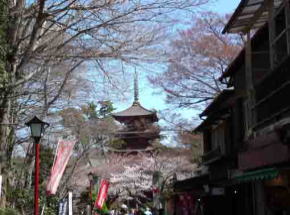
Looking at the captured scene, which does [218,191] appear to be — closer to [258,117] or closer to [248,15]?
[258,117]

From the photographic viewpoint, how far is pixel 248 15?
1491 cm

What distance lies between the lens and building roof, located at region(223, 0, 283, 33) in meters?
13.7

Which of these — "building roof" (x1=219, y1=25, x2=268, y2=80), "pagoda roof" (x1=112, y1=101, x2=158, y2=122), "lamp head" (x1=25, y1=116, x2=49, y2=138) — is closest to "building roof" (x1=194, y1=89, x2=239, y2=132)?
"building roof" (x1=219, y1=25, x2=268, y2=80)

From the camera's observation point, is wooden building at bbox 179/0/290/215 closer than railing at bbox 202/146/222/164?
Yes

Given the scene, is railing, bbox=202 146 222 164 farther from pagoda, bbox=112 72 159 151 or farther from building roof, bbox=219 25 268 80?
pagoda, bbox=112 72 159 151

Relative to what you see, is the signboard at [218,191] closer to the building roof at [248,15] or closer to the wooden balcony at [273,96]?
the building roof at [248,15]

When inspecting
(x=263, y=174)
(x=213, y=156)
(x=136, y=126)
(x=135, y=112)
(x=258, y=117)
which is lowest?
(x=263, y=174)

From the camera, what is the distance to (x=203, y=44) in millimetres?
31609

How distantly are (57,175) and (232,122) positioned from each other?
11.1 meters

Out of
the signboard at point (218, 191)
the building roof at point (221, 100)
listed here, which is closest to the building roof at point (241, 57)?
the building roof at point (221, 100)

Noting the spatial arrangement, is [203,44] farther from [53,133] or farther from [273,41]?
[273,41]

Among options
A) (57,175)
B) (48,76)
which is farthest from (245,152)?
(48,76)

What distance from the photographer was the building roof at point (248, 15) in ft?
45.0

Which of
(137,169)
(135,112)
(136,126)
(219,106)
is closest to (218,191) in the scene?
(219,106)
